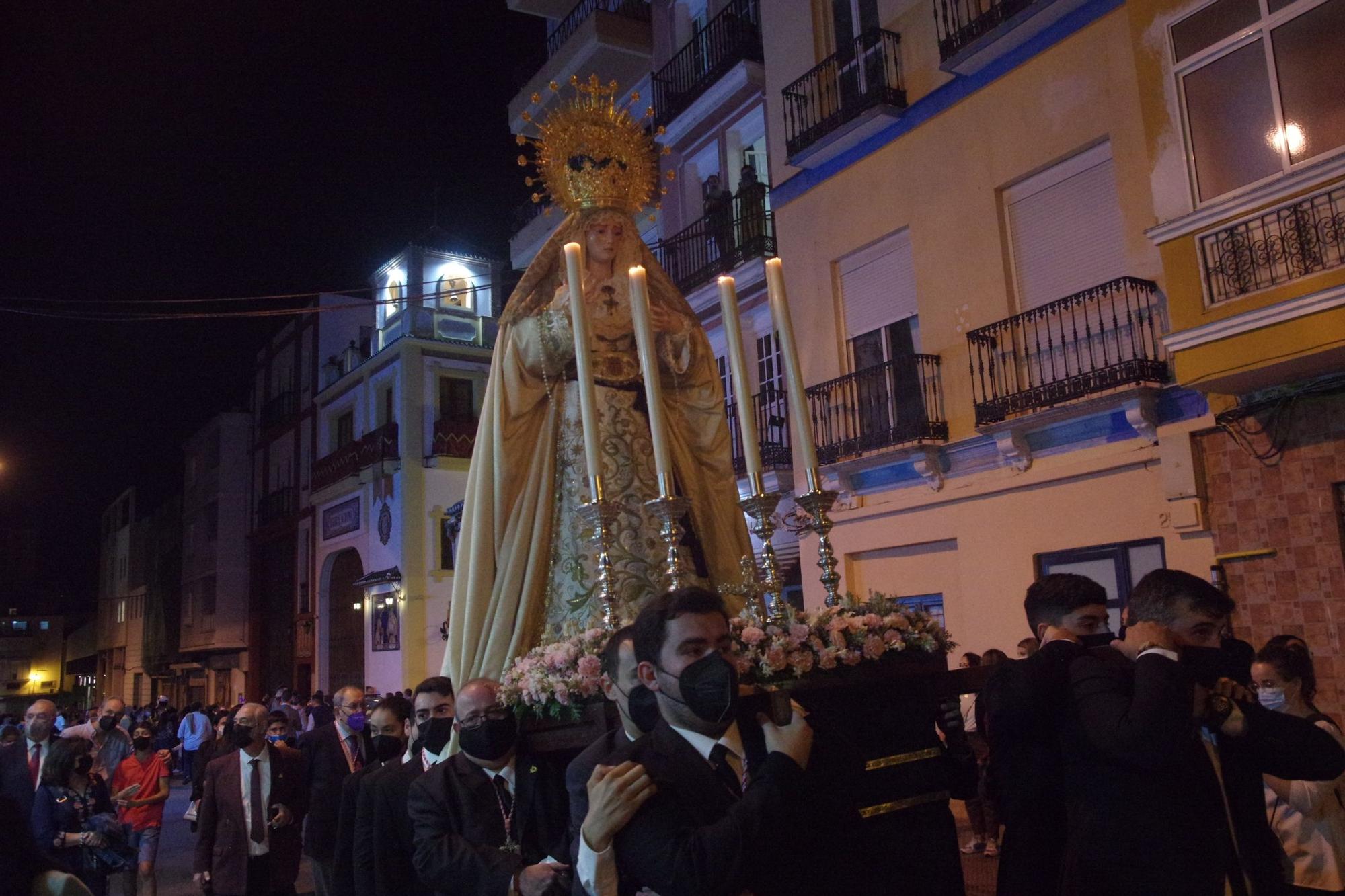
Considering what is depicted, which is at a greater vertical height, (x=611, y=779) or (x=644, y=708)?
(x=644, y=708)

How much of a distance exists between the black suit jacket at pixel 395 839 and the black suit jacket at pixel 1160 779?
97.4 inches

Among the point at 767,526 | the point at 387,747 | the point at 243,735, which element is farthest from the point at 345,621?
the point at 767,526

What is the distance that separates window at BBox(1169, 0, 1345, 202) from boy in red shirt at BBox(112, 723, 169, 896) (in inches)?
393

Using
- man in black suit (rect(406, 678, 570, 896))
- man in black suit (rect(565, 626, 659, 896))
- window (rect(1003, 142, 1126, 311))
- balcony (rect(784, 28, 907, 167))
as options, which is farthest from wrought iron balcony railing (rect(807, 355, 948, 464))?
man in black suit (rect(565, 626, 659, 896))

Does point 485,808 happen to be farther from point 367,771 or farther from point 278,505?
point 278,505

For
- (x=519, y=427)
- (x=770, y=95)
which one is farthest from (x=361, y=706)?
(x=770, y=95)

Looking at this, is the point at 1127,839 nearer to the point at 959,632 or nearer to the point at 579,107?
the point at 579,107

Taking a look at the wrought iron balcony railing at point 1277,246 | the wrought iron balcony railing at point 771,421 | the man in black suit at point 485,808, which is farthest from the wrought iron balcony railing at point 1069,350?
the man in black suit at point 485,808

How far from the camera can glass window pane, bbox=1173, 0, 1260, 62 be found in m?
8.39

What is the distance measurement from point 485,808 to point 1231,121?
8.07m

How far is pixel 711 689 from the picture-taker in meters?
2.11

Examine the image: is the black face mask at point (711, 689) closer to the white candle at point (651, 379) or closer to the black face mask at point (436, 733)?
the white candle at point (651, 379)

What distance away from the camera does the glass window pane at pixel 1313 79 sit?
7.93 meters

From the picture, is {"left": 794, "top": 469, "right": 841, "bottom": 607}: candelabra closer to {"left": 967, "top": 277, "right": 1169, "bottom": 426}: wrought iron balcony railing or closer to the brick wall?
the brick wall
